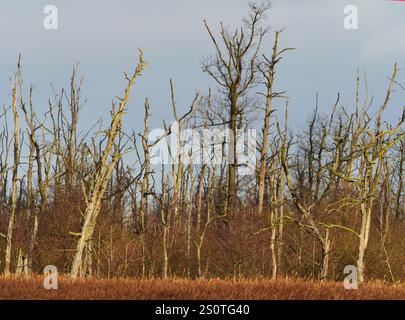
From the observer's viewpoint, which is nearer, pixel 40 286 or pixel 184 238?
pixel 40 286

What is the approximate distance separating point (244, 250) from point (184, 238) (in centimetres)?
463

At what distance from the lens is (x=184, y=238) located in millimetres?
26672

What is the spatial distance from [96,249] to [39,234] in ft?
8.12

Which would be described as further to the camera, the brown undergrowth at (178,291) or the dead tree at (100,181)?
the dead tree at (100,181)

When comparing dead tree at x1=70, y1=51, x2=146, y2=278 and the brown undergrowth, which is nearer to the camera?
the brown undergrowth

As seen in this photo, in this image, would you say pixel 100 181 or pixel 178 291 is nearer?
pixel 178 291

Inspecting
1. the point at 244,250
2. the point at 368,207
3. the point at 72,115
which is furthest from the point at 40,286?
the point at 72,115

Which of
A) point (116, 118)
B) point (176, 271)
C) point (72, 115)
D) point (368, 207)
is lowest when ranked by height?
point (176, 271)

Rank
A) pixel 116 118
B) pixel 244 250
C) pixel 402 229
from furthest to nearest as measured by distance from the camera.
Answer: pixel 402 229 → pixel 244 250 → pixel 116 118

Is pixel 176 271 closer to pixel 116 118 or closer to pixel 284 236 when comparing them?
pixel 284 236

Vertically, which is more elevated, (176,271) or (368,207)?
(368,207)
